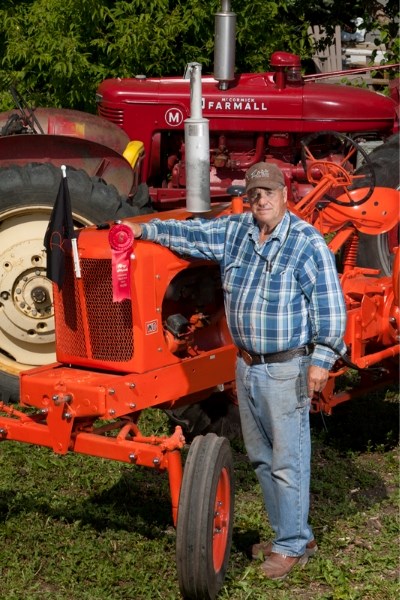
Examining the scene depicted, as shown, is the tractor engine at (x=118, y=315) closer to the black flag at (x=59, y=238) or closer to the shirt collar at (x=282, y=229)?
the black flag at (x=59, y=238)

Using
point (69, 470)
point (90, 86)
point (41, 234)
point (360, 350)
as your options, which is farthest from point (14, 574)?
point (90, 86)

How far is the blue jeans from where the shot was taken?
15.1ft

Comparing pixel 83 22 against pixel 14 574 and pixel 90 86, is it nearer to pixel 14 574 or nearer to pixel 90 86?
pixel 90 86

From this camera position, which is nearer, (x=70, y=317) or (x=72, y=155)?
(x=70, y=317)

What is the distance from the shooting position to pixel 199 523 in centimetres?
441

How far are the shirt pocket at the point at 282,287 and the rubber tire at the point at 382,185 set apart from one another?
11.3 feet

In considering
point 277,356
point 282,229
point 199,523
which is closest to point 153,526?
point 199,523

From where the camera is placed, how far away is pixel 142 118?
9062 mm

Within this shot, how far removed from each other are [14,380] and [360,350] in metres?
2.15

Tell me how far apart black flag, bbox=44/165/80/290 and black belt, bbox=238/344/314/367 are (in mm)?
832

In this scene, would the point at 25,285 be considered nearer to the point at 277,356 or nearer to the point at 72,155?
the point at 72,155

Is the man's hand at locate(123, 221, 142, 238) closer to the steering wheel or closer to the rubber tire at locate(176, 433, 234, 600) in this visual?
the rubber tire at locate(176, 433, 234, 600)

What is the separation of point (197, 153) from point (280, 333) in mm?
1144

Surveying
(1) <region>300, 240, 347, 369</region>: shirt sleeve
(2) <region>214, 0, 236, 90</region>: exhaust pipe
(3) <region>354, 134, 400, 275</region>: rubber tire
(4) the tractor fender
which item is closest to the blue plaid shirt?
(1) <region>300, 240, 347, 369</region>: shirt sleeve
